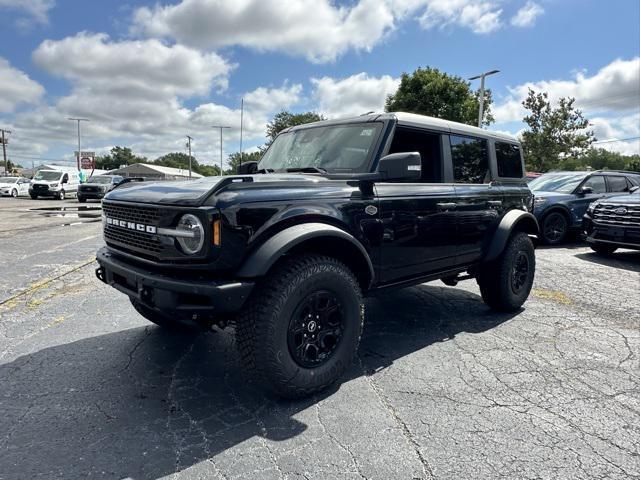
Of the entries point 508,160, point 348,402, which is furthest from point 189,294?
point 508,160

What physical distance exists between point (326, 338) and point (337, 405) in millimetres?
418

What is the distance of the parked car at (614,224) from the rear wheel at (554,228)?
37.8 inches

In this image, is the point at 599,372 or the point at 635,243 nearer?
the point at 599,372

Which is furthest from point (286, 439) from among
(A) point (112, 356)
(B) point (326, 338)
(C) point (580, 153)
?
(C) point (580, 153)

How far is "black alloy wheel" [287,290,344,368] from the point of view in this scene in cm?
263

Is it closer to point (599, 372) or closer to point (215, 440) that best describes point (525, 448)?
point (599, 372)

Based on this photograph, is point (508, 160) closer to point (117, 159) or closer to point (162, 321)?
point (162, 321)

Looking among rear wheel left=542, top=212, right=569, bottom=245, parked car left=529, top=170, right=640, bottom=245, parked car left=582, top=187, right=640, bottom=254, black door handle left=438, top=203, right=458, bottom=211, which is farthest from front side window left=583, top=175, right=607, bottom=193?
black door handle left=438, top=203, right=458, bottom=211

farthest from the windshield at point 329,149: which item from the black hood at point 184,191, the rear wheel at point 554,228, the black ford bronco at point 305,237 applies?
the rear wheel at point 554,228

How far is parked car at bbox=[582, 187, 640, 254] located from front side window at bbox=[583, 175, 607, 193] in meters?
1.56

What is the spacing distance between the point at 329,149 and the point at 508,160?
2327 mm

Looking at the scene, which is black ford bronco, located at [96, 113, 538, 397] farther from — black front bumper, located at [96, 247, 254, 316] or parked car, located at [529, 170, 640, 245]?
parked car, located at [529, 170, 640, 245]

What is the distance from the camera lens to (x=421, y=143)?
370cm

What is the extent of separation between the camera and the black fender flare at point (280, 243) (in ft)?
7.76
